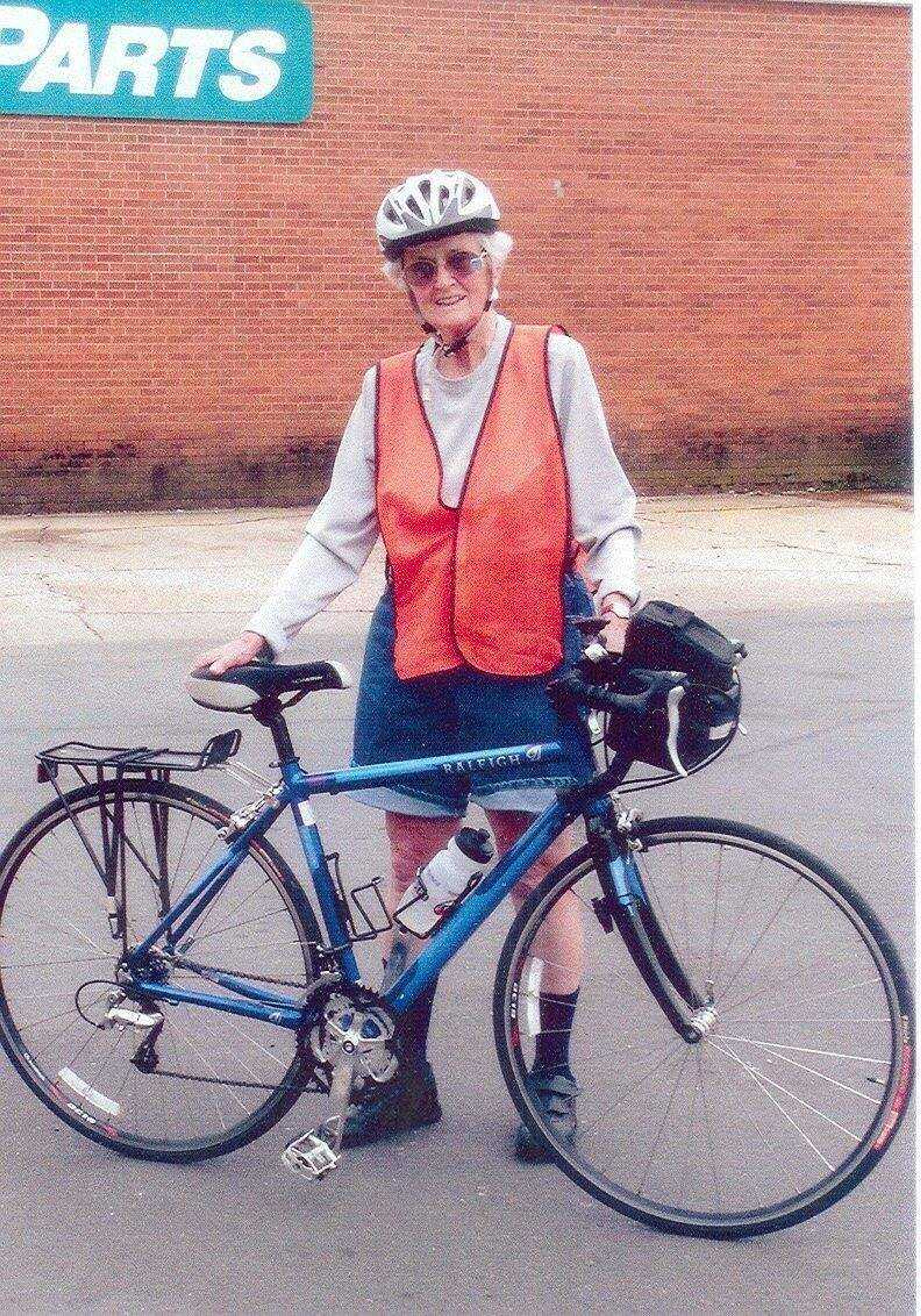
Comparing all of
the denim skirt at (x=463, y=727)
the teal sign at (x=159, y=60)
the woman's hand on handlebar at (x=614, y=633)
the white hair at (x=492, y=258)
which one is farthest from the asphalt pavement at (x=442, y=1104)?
the teal sign at (x=159, y=60)

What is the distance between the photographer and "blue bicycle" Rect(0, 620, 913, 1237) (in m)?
3.25

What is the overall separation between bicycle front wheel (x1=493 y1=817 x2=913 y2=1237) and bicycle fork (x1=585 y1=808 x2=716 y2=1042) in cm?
2

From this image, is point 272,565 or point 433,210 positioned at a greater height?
point 433,210

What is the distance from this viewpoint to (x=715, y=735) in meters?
3.21

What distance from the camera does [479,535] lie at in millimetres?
3438

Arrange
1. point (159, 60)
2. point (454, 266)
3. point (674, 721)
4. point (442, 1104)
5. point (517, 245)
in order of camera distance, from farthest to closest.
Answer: point (517, 245) < point (159, 60) < point (442, 1104) < point (454, 266) < point (674, 721)

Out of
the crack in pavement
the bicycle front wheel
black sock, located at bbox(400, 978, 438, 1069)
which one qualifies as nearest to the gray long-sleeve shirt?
the bicycle front wheel

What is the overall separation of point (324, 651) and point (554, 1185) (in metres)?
5.79

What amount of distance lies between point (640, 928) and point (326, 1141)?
2.47 ft

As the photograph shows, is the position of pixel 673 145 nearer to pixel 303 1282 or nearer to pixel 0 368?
pixel 0 368

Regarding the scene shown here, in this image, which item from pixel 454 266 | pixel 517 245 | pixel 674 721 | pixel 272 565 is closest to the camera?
pixel 674 721

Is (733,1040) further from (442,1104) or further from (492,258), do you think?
(492,258)

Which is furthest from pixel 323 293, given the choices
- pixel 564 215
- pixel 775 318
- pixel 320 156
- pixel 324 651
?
pixel 324 651

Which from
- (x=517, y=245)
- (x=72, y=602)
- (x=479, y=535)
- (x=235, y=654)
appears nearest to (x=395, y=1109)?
(x=235, y=654)
